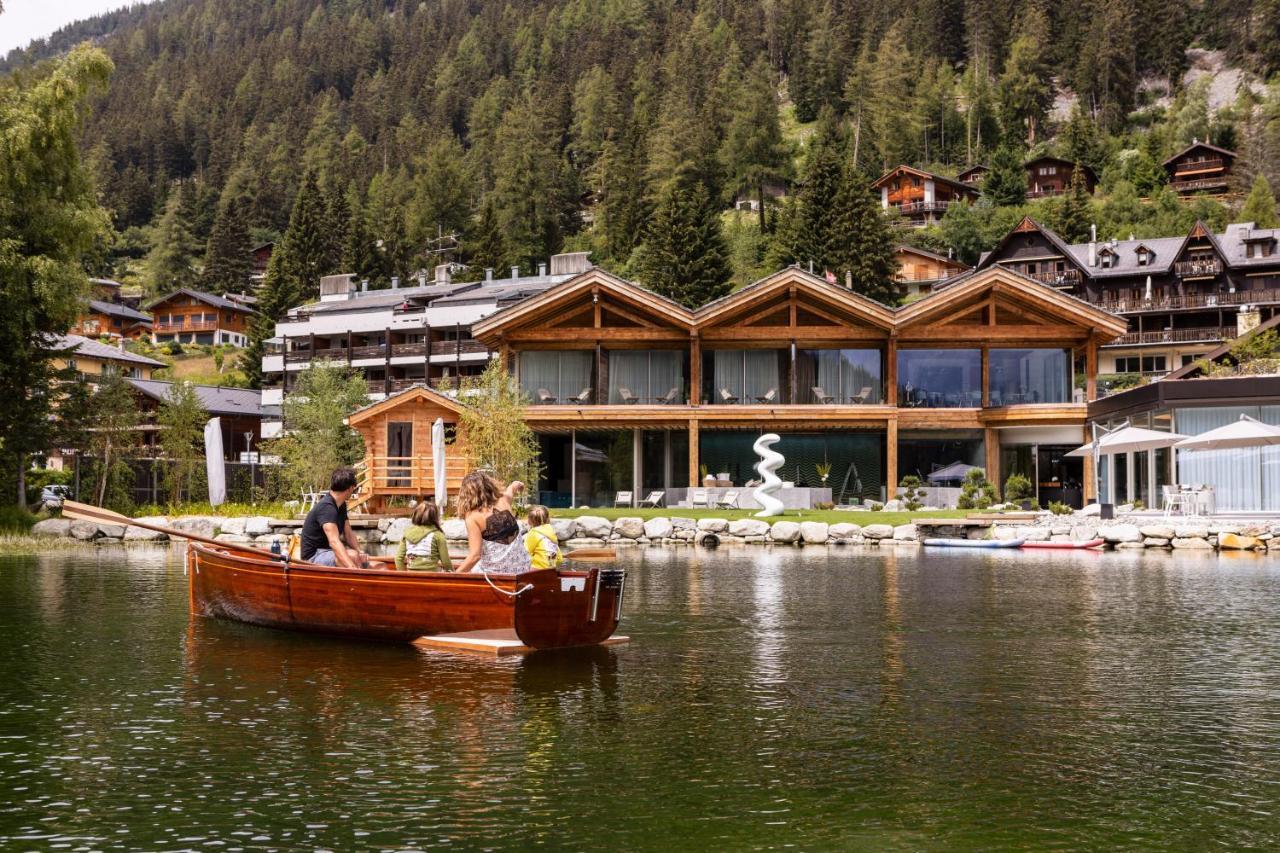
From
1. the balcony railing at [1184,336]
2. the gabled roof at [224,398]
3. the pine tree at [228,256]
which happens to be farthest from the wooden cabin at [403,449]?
the pine tree at [228,256]

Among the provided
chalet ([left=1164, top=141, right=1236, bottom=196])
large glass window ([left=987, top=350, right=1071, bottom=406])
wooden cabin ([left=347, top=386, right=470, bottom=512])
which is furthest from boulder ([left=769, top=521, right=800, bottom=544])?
chalet ([left=1164, top=141, right=1236, bottom=196])

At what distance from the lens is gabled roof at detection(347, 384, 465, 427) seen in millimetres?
40562

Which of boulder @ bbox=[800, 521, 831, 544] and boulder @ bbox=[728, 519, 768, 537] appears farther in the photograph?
boulder @ bbox=[728, 519, 768, 537]

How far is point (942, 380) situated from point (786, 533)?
12682 mm

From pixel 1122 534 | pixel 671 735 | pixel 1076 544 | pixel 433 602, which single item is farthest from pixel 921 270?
pixel 671 735

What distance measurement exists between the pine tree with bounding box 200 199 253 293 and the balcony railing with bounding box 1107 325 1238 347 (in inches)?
3114

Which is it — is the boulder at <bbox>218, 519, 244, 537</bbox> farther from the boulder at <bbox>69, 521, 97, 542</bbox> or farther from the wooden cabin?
the wooden cabin

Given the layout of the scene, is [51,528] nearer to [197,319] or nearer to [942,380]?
[942,380]

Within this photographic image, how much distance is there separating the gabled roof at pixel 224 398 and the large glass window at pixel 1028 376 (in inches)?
1657

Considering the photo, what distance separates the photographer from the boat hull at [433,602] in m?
12.9

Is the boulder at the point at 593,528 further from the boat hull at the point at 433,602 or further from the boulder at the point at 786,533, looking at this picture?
the boat hull at the point at 433,602

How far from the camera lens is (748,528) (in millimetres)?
34594

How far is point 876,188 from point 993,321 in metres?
76.8

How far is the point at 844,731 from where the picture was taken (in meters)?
9.21
